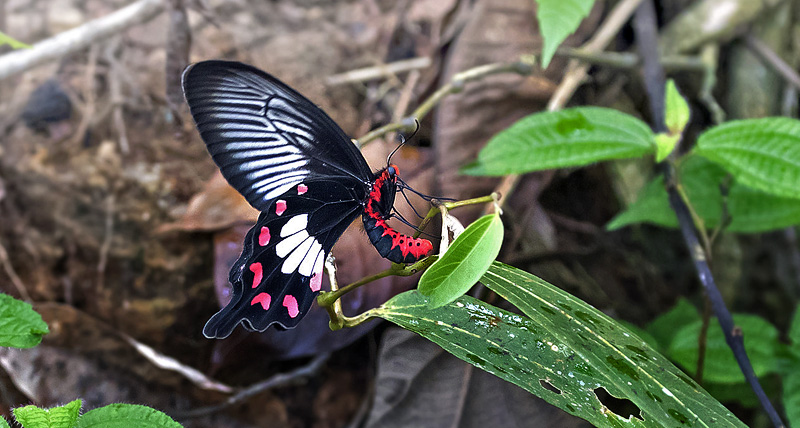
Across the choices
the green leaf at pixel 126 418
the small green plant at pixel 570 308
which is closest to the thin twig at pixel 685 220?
the small green plant at pixel 570 308

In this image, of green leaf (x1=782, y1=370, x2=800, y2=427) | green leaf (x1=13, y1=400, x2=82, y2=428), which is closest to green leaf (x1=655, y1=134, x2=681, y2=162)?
green leaf (x1=782, y1=370, x2=800, y2=427)

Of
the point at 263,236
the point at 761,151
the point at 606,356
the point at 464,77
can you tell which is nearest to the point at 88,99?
the point at 464,77

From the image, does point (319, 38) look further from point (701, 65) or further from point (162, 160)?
point (701, 65)

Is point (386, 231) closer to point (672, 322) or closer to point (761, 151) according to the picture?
point (761, 151)

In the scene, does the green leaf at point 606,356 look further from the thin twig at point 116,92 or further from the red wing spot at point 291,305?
the thin twig at point 116,92

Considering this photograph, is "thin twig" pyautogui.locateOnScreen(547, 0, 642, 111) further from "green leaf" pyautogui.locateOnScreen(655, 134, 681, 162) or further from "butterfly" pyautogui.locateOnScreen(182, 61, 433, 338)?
"butterfly" pyautogui.locateOnScreen(182, 61, 433, 338)
